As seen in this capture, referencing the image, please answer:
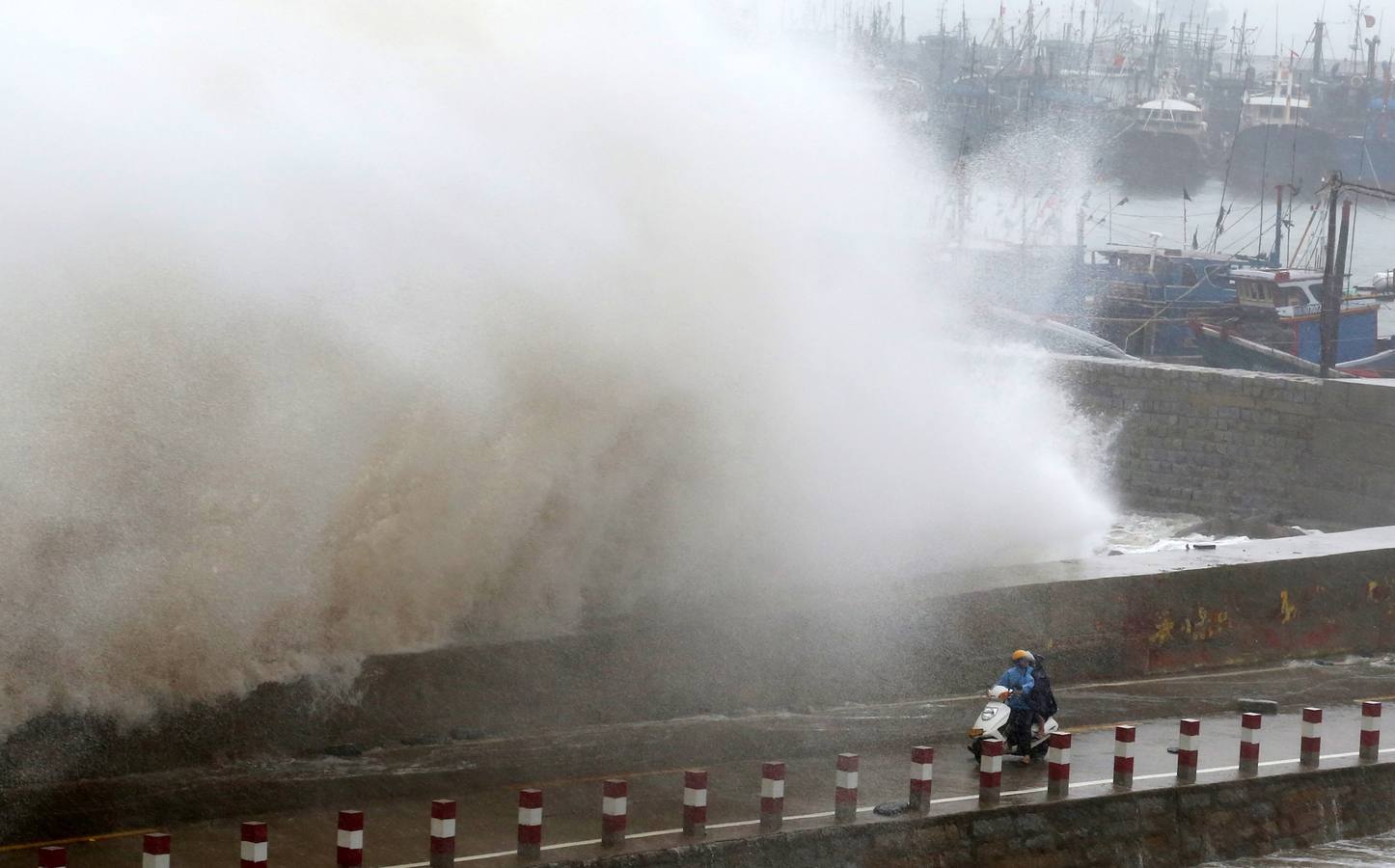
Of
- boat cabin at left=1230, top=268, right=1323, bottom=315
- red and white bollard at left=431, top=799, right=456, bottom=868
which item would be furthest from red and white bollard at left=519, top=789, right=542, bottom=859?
boat cabin at left=1230, top=268, right=1323, bottom=315

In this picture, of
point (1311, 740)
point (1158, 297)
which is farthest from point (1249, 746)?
point (1158, 297)

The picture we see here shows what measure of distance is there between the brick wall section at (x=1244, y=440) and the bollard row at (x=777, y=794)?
1386 centimetres

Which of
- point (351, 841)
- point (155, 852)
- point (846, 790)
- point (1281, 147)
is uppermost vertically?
point (1281, 147)

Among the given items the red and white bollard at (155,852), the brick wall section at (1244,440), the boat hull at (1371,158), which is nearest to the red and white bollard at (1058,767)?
the red and white bollard at (155,852)

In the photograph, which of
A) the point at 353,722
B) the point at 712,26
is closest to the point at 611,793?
the point at 353,722

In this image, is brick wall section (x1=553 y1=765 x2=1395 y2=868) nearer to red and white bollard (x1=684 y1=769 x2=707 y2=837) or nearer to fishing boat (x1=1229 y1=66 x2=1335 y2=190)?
red and white bollard (x1=684 y1=769 x2=707 y2=837)

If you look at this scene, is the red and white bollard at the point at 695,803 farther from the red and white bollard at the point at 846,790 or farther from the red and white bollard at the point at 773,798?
the red and white bollard at the point at 846,790

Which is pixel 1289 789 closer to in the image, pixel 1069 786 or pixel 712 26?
pixel 1069 786

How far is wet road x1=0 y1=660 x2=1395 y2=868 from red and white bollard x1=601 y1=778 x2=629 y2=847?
9cm

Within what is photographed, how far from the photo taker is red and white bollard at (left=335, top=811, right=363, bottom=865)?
707 cm

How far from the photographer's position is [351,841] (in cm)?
706

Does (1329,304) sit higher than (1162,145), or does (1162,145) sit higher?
(1162,145)

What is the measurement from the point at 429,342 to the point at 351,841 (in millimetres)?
3958

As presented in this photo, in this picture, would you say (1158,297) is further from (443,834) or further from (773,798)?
(443,834)
